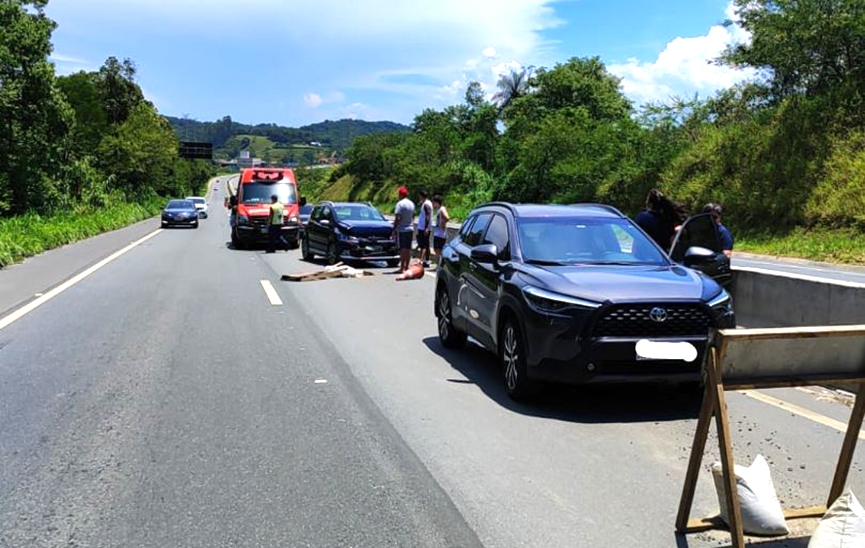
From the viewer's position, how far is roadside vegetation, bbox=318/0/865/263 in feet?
98.5

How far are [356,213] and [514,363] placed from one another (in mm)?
14798

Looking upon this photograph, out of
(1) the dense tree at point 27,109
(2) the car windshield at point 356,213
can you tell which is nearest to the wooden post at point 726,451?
(2) the car windshield at point 356,213

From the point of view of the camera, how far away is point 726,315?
635 centimetres

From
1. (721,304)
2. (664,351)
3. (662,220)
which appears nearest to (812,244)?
(662,220)

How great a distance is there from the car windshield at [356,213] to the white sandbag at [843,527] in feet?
57.1

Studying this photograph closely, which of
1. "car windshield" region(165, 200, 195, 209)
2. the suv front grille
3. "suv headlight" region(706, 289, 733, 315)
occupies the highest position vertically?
"suv headlight" region(706, 289, 733, 315)

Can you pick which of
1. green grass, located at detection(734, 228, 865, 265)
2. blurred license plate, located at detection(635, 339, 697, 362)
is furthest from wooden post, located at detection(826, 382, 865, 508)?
green grass, located at detection(734, 228, 865, 265)

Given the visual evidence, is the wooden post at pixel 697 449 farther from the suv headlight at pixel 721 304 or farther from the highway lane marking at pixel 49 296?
the highway lane marking at pixel 49 296

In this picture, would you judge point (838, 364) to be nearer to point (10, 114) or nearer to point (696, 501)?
point (696, 501)

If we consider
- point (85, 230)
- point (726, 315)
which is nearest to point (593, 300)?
point (726, 315)

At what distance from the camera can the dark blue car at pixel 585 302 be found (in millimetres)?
6086

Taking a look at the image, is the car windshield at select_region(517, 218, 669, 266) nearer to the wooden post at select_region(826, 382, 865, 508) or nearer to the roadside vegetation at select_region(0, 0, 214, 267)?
the wooden post at select_region(826, 382, 865, 508)

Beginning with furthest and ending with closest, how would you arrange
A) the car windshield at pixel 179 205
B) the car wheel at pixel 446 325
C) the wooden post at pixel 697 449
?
the car windshield at pixel 179 205 → the car wheel at pixel 446 325 → the wooden post at pixel 697 449

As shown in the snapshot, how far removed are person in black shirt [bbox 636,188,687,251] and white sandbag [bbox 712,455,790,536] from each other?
6.01 m
